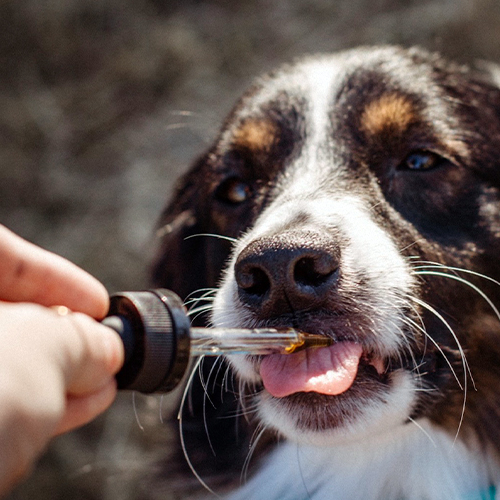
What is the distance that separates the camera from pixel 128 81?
4.80 m

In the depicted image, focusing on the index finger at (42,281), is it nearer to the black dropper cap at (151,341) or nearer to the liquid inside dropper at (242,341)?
the black dropper cap at (151,341)

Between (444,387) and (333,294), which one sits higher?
(333,294)

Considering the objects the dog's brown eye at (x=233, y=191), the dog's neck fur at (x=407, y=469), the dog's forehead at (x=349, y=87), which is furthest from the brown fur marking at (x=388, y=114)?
the dog's neck fur at (x=407, y=469)

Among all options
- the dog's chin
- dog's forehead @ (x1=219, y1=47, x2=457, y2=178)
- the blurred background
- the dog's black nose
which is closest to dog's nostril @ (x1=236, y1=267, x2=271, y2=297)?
the dog's black nose

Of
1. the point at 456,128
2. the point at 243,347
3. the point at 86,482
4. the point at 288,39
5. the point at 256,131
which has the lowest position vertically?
the point at 86,482

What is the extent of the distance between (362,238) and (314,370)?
1.34 ft

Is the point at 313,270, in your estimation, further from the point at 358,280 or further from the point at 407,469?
the point at 407,469

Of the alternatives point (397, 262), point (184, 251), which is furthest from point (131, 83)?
point (397, 262)

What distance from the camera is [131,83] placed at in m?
4.79

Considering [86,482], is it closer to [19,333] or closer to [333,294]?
[333,294]

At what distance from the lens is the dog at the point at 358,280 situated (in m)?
1.68

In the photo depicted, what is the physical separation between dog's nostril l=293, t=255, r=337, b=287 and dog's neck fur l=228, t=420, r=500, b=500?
54 centimetres

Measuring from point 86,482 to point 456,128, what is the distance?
2955 millimetres

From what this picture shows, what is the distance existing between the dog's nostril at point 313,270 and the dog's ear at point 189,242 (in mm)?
887
